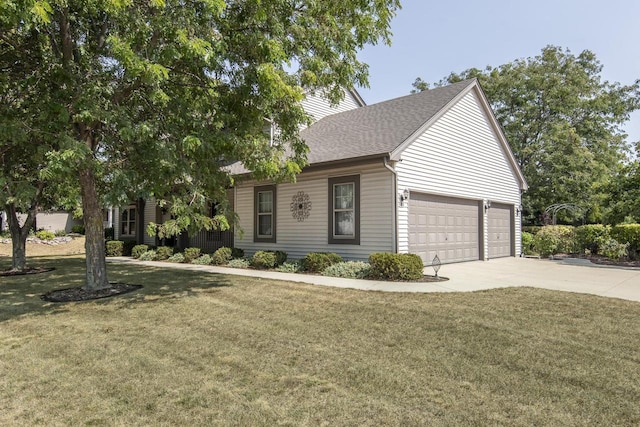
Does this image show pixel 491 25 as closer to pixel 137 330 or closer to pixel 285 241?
pixel 285 241

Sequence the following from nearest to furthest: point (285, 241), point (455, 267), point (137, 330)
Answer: point (137, 330), point (455, 267), point (285, 241)

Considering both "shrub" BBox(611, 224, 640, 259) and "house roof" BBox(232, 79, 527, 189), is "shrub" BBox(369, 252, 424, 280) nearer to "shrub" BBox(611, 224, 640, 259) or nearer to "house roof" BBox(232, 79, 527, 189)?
"house roof" BBox(232, 79, 527, 189)

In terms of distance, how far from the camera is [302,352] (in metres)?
4.36

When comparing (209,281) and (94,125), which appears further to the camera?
(209,281)

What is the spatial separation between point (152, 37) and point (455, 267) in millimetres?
9905

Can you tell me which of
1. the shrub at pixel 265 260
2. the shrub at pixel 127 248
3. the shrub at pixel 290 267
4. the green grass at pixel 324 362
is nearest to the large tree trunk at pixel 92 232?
the green grass at pixel 324 362

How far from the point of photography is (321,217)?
1238 centimetres

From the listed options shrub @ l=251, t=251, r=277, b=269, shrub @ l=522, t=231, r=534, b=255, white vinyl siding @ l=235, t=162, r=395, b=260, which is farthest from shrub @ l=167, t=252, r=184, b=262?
shrub @ l=522, t=231, r=534, b=255

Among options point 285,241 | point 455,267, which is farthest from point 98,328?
point 455,267

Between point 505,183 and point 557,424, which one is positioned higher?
point 505,183

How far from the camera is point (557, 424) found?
2807 mm

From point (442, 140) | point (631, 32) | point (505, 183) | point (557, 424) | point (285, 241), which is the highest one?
point (631, 32)

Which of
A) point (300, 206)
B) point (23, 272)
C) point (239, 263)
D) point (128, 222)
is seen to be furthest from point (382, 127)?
point (128, 222)

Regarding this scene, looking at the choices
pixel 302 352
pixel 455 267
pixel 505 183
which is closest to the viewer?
pixel 302 352
